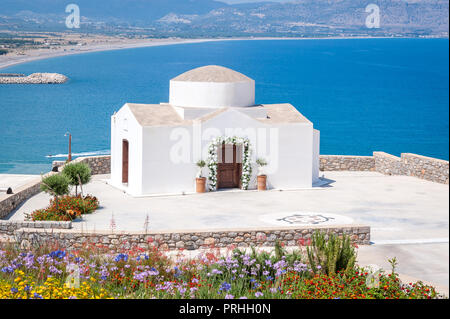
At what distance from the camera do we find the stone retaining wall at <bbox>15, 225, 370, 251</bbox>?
52.0 feet

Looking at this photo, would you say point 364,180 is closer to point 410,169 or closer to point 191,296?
point 410,169

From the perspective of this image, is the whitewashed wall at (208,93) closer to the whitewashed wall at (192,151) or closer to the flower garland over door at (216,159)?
the whitewashed wall at (192,151)

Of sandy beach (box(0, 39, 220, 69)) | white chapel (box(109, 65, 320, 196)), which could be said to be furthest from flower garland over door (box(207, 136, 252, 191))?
sandy beach (box(0, 39, 220, 69))

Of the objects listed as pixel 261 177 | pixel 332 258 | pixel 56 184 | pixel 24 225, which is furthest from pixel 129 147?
pixel 332 258

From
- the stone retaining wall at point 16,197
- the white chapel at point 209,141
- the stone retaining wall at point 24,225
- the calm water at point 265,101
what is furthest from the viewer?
the calm water at point 265,101

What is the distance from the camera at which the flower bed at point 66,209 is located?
62.1 ft

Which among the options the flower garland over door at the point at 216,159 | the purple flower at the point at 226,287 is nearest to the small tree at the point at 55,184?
the flower garland over door at the point at 216,159

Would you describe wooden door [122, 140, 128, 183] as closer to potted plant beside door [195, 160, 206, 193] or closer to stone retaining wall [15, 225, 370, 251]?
potted plant beside door [195, 160, 206, 193]

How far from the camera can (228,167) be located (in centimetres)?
2530

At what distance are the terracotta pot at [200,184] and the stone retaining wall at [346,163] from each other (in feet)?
25.9

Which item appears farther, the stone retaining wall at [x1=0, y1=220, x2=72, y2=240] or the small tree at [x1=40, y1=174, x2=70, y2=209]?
the small tree at [x1=40, y1=174, x2=70, y2=209]

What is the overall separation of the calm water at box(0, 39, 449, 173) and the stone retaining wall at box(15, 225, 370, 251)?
2962 cm

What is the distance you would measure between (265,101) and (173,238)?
8006 cm
